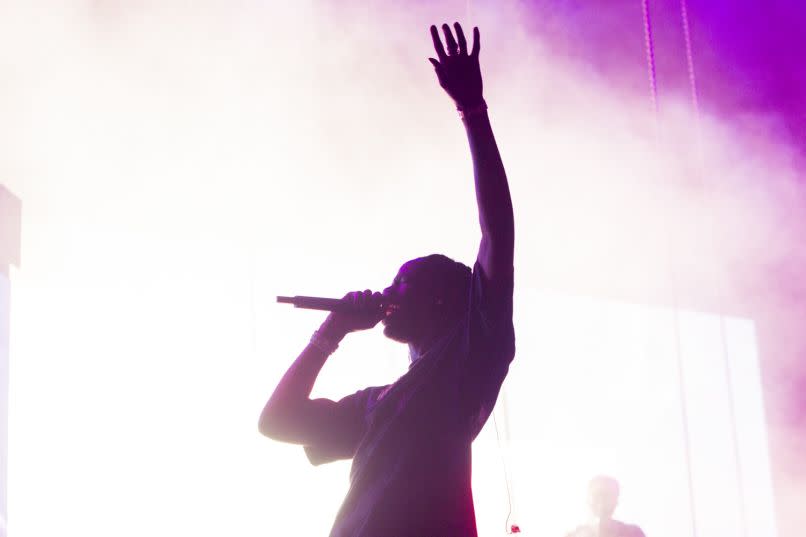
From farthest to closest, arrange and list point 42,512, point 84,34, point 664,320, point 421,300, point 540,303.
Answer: point 664,320 → point 540,303 → point 84,34 → point 42,512 → point 421,300

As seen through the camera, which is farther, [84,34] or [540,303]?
[540,303]

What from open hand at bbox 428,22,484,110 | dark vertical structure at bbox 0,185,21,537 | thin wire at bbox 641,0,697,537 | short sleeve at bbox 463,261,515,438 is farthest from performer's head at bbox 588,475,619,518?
open hand at bbox 428,22,484,110

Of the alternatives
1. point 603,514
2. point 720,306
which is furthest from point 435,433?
point 720,306

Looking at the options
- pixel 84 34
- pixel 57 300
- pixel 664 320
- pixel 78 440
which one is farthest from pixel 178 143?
pixel 664 320

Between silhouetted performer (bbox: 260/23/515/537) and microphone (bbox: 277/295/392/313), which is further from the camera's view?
microphone (bbox: 277/295/392/313)

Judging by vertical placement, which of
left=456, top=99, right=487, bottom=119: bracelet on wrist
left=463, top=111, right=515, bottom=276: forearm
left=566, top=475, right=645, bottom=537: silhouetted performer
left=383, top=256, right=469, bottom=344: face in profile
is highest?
left=456, top=99, right=487, bottom=119: bracelet on wrist

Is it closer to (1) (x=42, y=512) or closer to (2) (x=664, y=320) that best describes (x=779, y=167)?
(2) (x=664, y=320)

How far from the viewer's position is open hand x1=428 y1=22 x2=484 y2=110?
1.00 meters

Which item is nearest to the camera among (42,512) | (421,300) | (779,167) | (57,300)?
(421,300)

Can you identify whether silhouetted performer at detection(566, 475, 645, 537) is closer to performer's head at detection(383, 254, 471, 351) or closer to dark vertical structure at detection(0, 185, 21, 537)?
dark vertical structure at detection(0, 185, 21, 537)

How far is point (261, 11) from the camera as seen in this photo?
10.1ft

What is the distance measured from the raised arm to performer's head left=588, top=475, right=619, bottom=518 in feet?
8.22

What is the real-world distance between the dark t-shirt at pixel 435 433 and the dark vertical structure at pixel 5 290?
5.64 feet

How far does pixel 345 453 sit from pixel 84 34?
217cm
